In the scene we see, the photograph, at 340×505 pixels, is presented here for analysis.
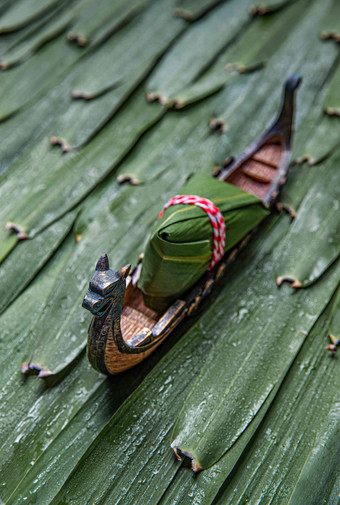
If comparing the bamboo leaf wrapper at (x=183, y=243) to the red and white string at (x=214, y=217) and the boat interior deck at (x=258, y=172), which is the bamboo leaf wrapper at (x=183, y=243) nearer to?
the red and white string at (x=214, y=217)

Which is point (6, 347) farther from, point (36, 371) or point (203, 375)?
point (203, 375)

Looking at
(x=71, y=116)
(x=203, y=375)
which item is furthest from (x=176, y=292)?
(x=71, y=116)

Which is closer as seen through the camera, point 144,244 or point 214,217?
point 214,217

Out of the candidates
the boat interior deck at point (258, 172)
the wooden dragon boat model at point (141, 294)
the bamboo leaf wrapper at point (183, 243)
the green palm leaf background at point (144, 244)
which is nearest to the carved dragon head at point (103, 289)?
the wooden dragon boat model at point (141, 294)

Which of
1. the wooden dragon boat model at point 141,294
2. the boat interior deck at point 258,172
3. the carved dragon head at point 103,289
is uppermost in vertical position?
the carved dragon head at point 103,289

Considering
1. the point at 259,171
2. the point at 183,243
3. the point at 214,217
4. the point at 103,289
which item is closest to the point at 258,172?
the point at 259,171

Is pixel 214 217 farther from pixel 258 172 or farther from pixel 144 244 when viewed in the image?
pixel 258 172
